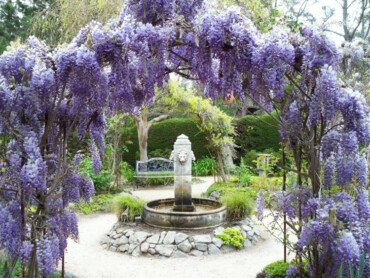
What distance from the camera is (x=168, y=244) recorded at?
16.6ft

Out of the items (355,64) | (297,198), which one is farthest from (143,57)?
(355,64)

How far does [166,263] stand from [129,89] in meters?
2.97

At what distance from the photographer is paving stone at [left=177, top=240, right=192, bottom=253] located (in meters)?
4.98

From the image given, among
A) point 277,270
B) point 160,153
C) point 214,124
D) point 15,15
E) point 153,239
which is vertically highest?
point 15,15

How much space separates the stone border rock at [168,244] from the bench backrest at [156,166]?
5.59 m

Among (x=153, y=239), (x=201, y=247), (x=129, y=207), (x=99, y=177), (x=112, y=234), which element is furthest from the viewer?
(x=99, y=177)

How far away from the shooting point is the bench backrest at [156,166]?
36.3 ft

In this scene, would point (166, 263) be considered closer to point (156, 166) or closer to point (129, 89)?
point (129, 89)

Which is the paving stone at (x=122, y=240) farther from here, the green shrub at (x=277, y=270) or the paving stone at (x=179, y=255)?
the green shrub at (x=277, y=270)

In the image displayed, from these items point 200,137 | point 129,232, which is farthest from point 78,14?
point 129,232

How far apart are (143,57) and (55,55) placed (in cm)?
66

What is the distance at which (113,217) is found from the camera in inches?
293

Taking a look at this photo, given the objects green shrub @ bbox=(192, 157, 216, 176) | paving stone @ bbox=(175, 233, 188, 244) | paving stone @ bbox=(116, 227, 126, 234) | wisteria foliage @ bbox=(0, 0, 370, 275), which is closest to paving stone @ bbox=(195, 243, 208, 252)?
paving stone @ bbox=(175, 233, 188, 244)

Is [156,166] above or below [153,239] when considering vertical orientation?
above
